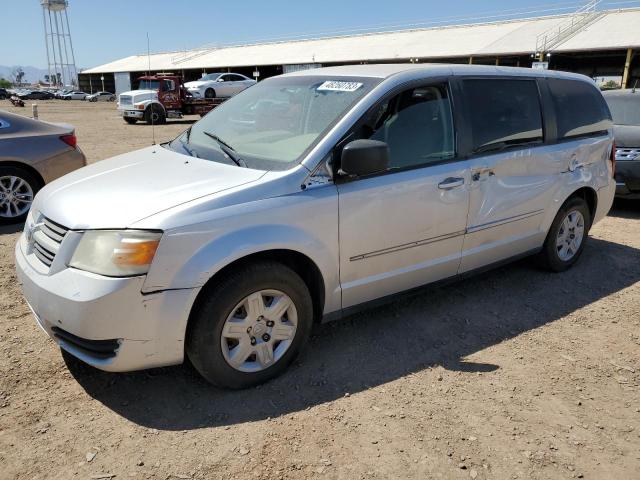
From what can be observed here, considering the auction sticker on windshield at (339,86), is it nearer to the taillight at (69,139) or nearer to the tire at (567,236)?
the tire at (567,236)

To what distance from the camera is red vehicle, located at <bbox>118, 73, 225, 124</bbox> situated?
24141mm

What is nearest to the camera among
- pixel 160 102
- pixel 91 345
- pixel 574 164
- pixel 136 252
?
pixel 136 252

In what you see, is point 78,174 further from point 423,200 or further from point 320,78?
point 423,200

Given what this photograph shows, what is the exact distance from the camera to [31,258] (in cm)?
307

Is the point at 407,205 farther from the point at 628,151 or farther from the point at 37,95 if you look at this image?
the point at 37,95

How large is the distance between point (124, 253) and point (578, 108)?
4.25 m

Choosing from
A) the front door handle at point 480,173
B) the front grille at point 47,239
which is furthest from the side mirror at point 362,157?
the front grille at point 47,239

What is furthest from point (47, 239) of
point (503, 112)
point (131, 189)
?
point (503, 112)

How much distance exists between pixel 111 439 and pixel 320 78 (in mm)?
2693

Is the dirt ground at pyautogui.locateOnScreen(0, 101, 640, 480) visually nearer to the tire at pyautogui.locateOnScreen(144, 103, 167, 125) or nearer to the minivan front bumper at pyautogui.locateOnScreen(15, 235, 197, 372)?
the minivan front bumper at pyautogui.locateOnScreen(15, 235, 197, 372)

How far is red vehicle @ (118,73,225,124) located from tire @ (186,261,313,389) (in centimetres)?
2214

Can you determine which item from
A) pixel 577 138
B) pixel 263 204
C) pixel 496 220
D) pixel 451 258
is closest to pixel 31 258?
pixel 263 204

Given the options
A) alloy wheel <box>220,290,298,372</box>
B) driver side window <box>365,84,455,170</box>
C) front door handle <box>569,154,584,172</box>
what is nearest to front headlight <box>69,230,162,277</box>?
alloy wheel <box>220,290,298,372</box>

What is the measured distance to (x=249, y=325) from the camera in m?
3.01
